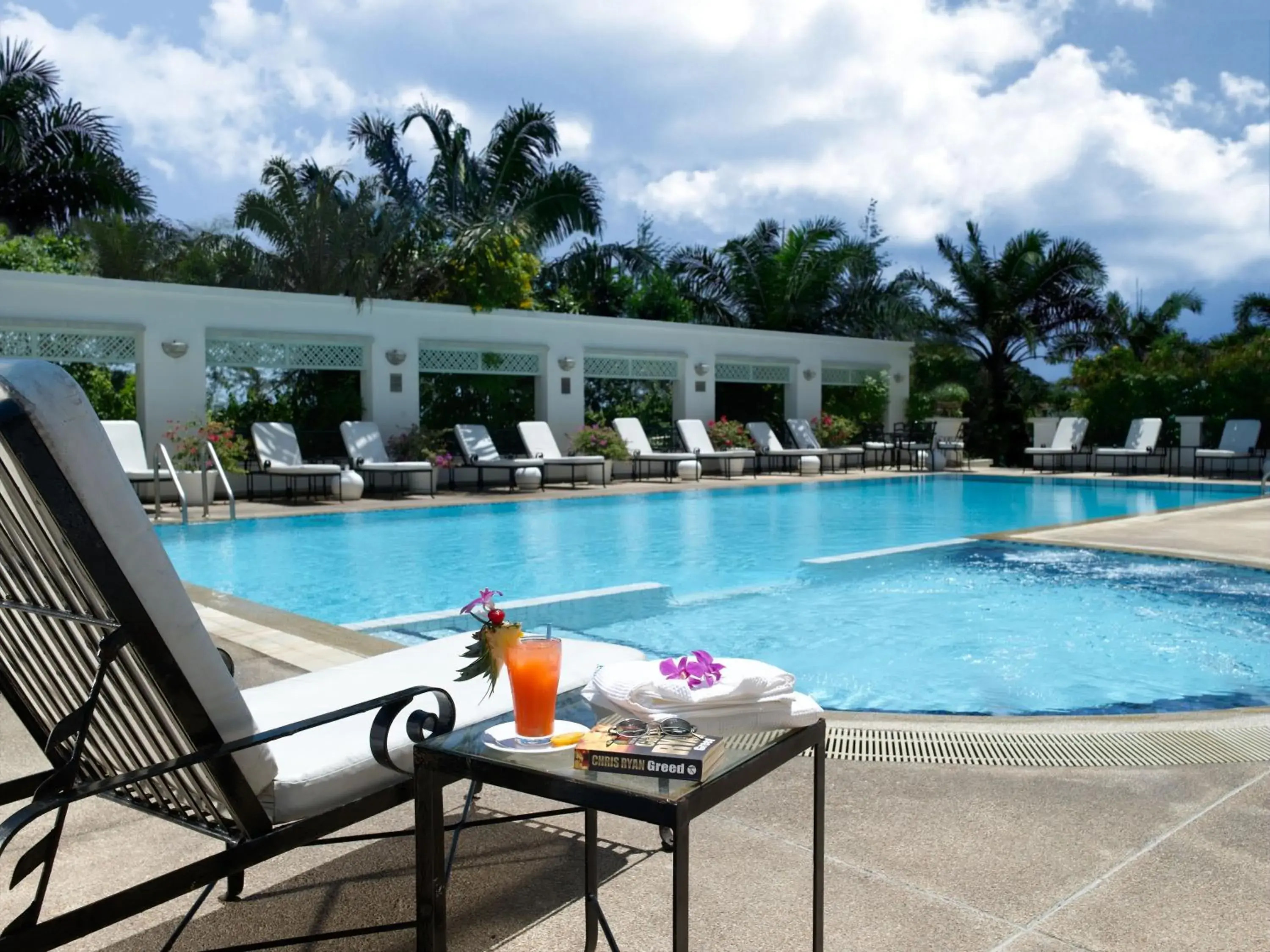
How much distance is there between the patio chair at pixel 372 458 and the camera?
1416 cm

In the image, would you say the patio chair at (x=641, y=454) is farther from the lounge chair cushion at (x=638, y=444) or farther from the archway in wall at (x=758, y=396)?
the archway in wall at (x=758, y=396)

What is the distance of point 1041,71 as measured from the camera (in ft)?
69.3

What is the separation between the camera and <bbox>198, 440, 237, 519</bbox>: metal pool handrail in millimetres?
11062

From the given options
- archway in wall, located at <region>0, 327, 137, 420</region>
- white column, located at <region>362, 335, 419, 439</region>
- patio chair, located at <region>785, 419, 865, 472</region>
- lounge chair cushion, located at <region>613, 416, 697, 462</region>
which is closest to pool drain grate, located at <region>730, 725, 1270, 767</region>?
archway in wall, located at <region>0, 327, 137, 420</region>

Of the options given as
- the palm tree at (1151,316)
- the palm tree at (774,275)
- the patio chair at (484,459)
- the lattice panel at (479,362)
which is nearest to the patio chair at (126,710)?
the patio chair at (484,459)

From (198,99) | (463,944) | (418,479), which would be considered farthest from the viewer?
(198,99)

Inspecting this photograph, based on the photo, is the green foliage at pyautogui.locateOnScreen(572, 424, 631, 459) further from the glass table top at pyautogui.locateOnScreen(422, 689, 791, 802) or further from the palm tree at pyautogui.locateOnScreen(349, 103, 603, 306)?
the glass table top at pyautogui.locateOnScreen(422, 689, 791, 802)

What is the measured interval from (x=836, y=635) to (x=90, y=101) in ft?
78.3

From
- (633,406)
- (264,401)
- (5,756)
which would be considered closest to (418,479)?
(264,401)

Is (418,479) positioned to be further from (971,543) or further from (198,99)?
(198,99)

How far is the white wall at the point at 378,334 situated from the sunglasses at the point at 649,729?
42.2ft

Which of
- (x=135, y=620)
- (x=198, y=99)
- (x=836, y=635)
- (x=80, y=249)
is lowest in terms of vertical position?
(x=836, y=635)

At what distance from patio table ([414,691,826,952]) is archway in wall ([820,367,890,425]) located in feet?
68.2

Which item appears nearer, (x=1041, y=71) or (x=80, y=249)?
(x=80, y=249)
